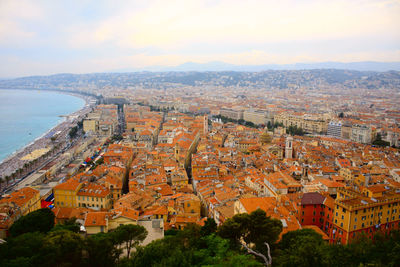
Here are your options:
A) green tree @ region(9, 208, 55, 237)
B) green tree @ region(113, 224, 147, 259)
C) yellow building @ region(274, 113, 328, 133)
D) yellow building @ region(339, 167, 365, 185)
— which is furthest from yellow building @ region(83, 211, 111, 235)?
yellow building @ region(274, 113, 328, 133)

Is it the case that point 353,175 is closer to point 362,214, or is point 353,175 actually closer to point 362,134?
point 362,214

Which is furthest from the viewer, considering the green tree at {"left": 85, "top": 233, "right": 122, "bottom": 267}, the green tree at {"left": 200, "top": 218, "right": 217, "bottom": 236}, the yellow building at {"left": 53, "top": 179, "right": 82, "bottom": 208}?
the yellow building at {"left": 53, "top": 179, "right": 82, "bottom": 208}

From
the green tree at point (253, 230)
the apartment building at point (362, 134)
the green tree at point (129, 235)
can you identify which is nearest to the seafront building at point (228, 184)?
the apartment building at point (362, 134)

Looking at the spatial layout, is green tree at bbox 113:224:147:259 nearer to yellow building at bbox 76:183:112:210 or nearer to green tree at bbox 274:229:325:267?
green tree at bbox 274:229:325:267

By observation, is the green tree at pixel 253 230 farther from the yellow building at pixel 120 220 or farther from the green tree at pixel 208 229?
the yellow building at pixel 120 220

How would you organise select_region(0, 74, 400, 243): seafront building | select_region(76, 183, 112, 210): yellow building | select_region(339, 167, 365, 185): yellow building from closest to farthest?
1. select_region(0, 74, 400, 243): seafront building
2. select_region(76, 183, 112, 210): yellow building
3. select_region(339, 167, 365, 185): yellow building

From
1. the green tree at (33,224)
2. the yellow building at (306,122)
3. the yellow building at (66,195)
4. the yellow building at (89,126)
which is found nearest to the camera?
the green tree at (33,224)
